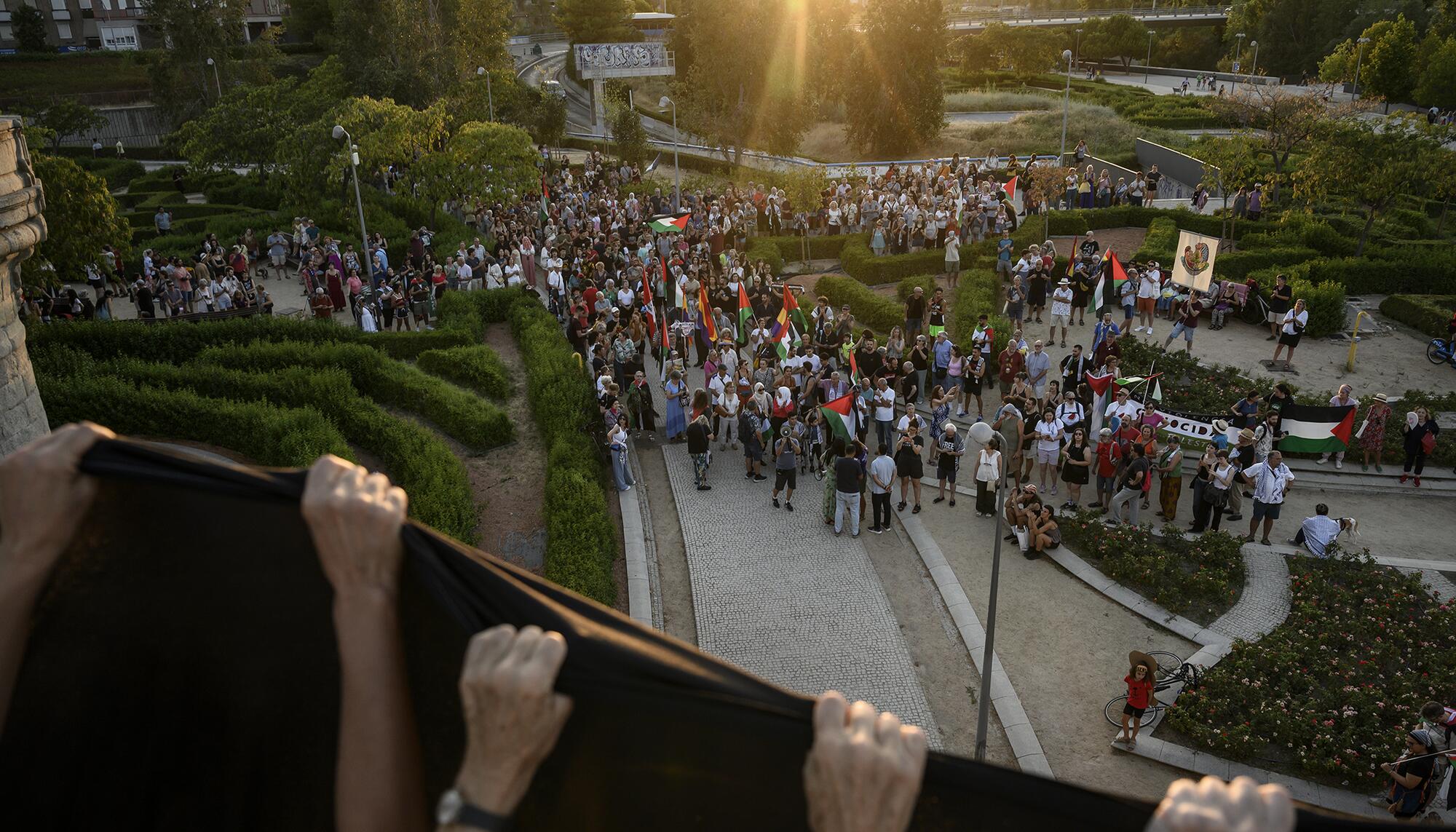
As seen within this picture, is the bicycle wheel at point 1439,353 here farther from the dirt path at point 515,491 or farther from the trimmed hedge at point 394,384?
the trimmed hedge at point 394,384

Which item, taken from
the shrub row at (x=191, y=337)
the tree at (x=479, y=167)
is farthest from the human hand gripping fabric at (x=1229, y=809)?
the tree at (x=479, y=167)

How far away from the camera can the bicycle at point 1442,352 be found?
24172 mm

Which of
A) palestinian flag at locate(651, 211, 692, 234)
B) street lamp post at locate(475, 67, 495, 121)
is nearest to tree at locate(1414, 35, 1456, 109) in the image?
palestinian flag at locate(651, 211, 692, 234)

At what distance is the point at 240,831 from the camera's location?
296cm

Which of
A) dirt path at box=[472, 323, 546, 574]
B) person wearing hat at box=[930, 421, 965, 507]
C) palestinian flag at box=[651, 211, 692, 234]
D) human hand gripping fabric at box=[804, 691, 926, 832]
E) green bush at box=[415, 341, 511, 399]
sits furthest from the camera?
palestinian flag at box=[651, 211, 692, 234]

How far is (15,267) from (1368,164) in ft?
112

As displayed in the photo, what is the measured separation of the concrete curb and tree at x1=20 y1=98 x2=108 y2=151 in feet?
164

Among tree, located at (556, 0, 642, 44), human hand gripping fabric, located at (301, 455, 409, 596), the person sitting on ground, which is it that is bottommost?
the person sitting on ground

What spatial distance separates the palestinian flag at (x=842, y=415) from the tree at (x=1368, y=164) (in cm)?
2202

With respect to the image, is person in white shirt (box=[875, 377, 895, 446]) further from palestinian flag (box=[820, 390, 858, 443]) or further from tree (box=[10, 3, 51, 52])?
tree (box=[10, 3, 51, 52])

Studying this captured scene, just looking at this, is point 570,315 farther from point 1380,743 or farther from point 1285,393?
point 1380,743

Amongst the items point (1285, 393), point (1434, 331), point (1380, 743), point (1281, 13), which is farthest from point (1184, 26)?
point (1380, 743)

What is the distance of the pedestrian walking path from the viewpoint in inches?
537

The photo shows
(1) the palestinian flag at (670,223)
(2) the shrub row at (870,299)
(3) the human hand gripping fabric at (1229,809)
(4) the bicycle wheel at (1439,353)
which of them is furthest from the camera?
(1) the palestinian flag at (670,223)
